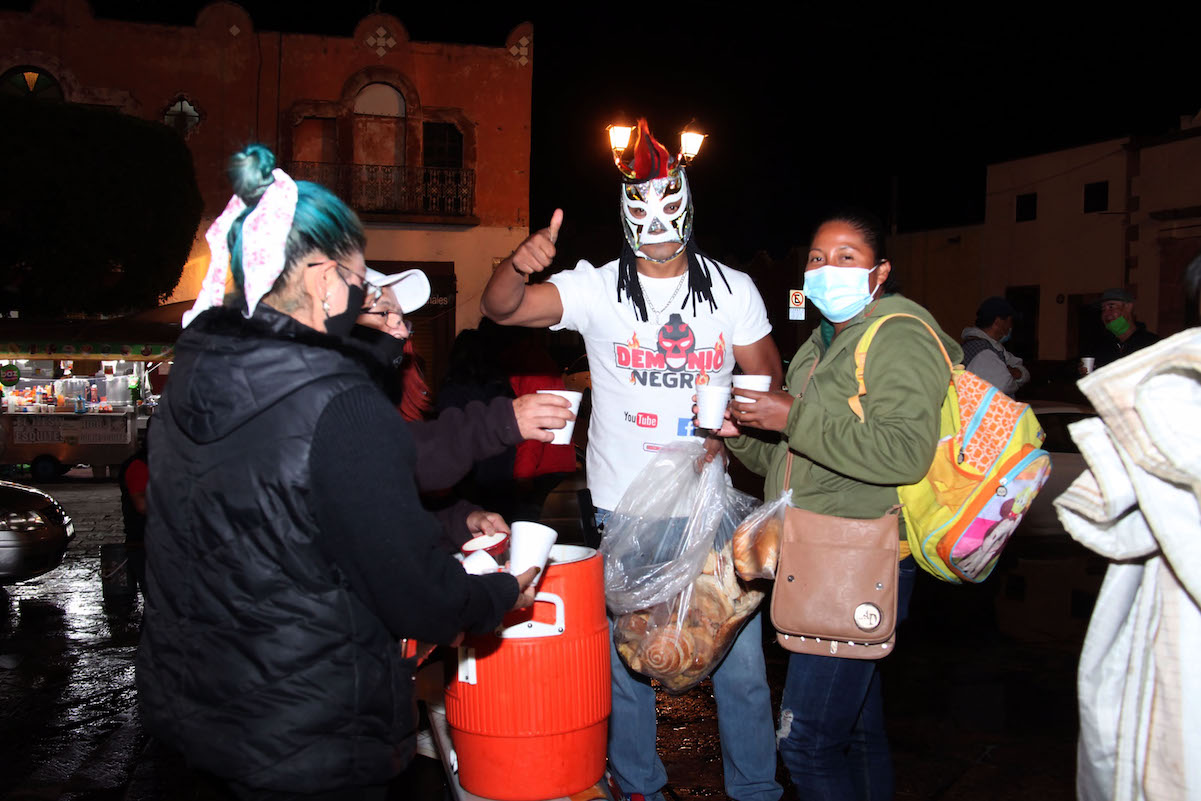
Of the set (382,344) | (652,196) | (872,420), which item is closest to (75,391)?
(652,196)

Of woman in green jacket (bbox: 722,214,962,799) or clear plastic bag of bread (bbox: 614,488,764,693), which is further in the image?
clear plastic bag of bread (bbox: 614,488,764,693)

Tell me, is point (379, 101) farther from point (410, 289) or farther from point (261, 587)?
point (261, 587)

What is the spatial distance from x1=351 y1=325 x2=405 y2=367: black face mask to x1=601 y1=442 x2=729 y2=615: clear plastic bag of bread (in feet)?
3.69

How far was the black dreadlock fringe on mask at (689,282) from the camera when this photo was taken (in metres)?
3.61

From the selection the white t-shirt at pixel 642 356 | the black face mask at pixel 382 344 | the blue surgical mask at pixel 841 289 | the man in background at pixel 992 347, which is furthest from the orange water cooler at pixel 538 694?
the man in background at pixel 992 347

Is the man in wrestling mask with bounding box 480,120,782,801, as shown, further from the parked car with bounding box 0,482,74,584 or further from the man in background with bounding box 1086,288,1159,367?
the parked car with bounding box 0,482,74,584

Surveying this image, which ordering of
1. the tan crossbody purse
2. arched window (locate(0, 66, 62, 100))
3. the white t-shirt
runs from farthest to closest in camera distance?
arched window (locate(0, 66, 62, 100)) < the white t-shirt < the tan crossbody purse

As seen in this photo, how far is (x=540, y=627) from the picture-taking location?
2.95m

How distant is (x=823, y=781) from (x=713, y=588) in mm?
698

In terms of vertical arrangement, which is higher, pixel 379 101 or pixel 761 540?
pixel 379 101

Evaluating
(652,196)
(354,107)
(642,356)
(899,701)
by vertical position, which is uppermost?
(354,107)

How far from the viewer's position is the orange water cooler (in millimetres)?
2939

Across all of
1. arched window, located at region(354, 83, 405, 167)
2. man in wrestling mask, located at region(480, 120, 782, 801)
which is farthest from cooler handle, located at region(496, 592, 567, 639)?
arched window, located at region(354, 83, 405, 167)

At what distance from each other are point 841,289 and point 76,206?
17244 mm
